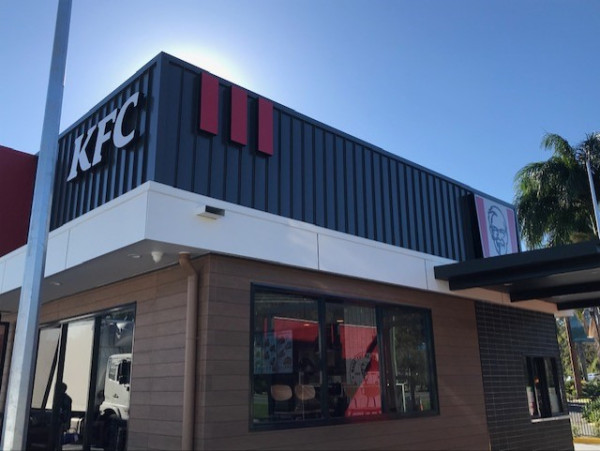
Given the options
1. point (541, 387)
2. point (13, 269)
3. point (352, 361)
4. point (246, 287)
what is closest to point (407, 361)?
point (352, 361)

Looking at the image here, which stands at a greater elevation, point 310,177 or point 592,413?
point 310,177

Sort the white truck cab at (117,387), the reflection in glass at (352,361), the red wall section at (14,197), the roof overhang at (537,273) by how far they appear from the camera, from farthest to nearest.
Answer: the red wall section at (14,197), the roof overhang at (537,273), the reflection in glass at (352,361), the white truck cab at (117,387)

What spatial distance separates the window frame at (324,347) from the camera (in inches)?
267

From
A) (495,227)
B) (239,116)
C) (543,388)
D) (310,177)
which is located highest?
(239,116)

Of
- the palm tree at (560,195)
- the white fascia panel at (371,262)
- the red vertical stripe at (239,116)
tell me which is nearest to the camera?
the red vertical stripe at (239,116)

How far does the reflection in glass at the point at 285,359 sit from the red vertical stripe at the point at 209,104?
2301 millimetres

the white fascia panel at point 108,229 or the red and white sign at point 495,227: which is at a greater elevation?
the red and white sign at point 495,227

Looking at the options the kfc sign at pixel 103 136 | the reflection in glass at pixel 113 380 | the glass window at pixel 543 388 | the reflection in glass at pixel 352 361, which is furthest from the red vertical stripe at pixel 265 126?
the glass window at pixel 543 388

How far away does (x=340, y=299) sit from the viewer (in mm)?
8234

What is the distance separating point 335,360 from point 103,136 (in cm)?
461

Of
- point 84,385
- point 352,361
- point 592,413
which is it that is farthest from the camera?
point 592,413

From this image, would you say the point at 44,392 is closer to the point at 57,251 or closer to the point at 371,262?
the point at 57,251

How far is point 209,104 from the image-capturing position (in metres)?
7.22

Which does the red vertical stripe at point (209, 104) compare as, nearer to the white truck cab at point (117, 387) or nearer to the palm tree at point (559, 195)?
the white truck cab at point (117, 387)
